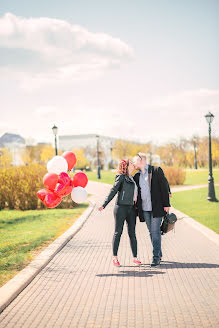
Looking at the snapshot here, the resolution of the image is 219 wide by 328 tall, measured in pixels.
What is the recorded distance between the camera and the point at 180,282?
17.0 feet

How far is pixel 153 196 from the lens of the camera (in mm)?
6102

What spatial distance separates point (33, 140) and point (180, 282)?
112 meters

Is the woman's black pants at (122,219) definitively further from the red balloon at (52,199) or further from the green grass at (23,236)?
the green grass at (23,236)

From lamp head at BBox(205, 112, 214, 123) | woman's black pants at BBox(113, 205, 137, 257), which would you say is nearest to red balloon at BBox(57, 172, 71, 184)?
woman's black pants at BBox(113, 205, 137, 257)

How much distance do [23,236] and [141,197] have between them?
14.1 ft

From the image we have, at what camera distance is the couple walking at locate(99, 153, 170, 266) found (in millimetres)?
6035

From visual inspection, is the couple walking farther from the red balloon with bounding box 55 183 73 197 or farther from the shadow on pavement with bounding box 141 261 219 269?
the red balloon with bounding box 55 183 73 197

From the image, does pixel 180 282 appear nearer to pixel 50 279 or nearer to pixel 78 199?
pixel 50 279

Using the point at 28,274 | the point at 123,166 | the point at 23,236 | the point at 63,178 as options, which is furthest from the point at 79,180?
the point at 23,236

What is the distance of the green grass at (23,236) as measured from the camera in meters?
6.33

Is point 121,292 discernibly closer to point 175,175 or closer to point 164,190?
point 164,190

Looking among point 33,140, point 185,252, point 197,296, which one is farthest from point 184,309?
point 33,140

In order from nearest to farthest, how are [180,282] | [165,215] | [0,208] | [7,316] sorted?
[7,316] < [180,282] < [165,215] < [0,208]

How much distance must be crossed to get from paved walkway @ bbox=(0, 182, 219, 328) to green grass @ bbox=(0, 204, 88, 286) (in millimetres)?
543
